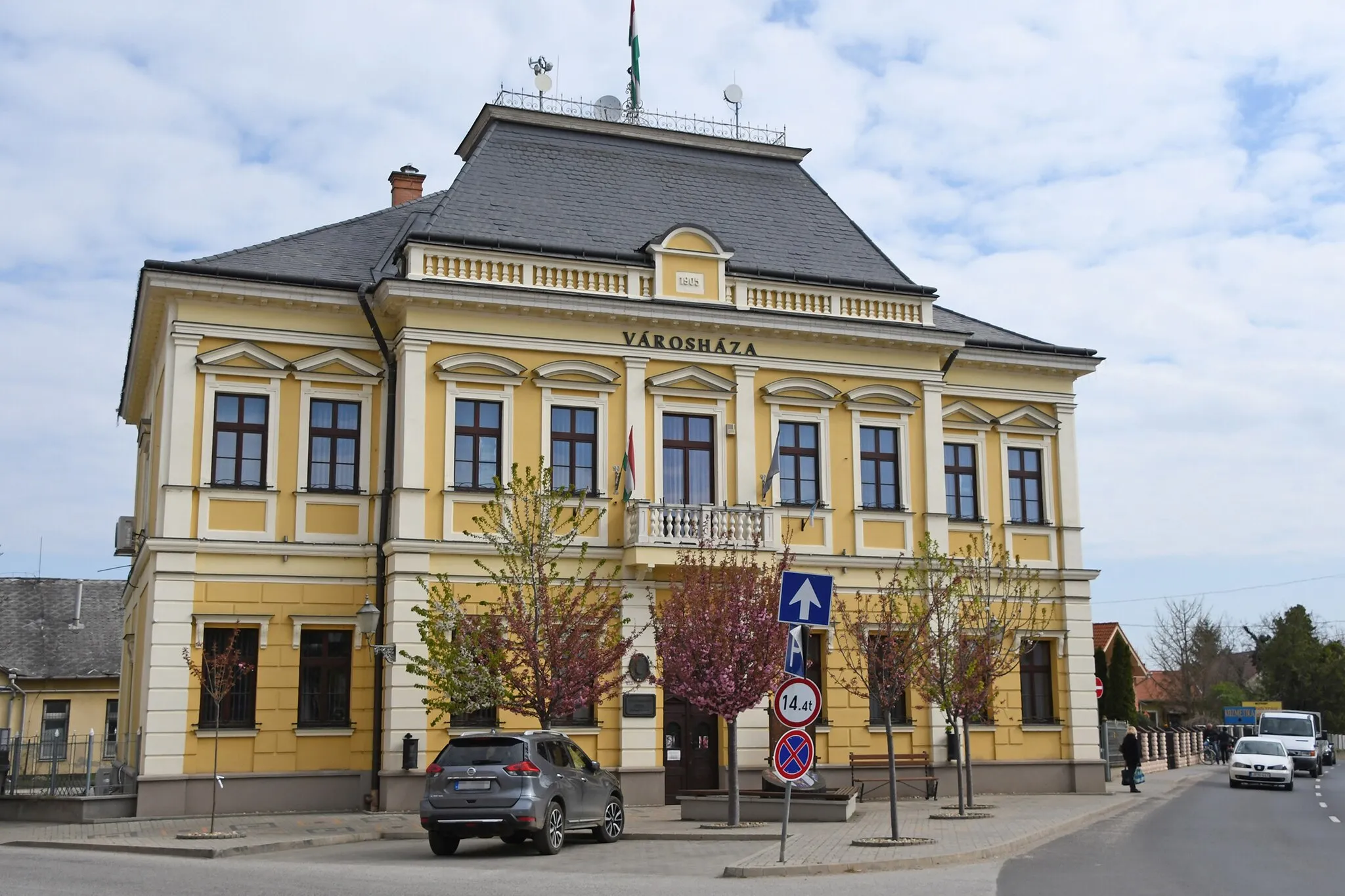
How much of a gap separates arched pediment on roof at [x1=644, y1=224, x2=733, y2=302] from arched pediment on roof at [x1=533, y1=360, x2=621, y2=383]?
198 centimetres

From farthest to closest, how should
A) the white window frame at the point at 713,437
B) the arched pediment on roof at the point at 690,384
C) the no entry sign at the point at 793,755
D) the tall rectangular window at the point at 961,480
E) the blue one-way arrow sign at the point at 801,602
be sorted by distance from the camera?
the tall rectangular window at the point at 961,480 → the arched pediment on roof at the point at 690,384 → the white window frame at the point at 713,437 → the blue one-way arrow sign at the point at 801,602 → the no entry sign at the point at 793,755

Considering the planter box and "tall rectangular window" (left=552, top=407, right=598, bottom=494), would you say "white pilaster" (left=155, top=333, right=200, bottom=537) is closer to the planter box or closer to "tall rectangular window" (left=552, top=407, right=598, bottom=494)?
"tall rectangular window" (left=552, top=407, right=598, bottom=494)

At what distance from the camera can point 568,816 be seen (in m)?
19.1

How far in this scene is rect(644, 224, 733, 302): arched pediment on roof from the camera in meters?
28.5

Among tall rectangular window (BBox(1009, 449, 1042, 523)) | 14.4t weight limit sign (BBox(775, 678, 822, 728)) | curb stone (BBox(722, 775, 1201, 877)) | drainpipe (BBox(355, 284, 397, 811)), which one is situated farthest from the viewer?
tall rectangular window (BBox(1009, 449, 1042, 523))

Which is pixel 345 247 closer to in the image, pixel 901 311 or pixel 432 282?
pixel 432 282

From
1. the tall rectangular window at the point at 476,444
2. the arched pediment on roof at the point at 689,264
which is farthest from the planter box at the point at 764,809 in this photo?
the arched pediment on roof at the point at 689,264

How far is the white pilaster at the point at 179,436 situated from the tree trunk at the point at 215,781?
361 cm

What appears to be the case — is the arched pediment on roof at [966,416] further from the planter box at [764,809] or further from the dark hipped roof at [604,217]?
the planter box at [764,809]

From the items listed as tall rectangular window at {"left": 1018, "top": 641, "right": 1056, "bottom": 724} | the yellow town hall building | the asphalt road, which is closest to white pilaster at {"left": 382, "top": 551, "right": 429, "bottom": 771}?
the yellow town hall building

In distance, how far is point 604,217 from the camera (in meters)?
29.8

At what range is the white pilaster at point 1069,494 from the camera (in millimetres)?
32219

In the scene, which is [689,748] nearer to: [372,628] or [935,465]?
[372,628]

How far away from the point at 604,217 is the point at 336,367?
6761 mm
